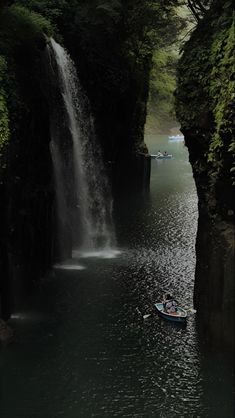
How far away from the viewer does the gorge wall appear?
1423 centimetres

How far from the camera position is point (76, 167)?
29766 millimetres

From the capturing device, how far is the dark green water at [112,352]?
13.7 m

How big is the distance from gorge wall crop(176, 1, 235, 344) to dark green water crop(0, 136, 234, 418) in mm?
1464

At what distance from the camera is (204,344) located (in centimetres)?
1592

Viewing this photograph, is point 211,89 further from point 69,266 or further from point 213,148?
point 69,266

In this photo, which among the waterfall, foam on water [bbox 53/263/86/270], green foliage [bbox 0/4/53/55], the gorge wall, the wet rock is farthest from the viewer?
the waterfall

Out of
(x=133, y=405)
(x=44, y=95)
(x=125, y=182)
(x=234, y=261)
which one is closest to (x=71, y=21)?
(x=44, y=95)

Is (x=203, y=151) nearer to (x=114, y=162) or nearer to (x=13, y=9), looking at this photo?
(x=13, y=9)

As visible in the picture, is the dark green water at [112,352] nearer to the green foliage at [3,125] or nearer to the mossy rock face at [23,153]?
the mossy rock face at [23,153]

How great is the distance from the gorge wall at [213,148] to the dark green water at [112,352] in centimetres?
146

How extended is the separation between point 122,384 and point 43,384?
2.32 meters

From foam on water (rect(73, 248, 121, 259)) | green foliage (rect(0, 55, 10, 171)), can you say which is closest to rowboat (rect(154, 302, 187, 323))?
green foliage (rect(0, 55, 10, 171))

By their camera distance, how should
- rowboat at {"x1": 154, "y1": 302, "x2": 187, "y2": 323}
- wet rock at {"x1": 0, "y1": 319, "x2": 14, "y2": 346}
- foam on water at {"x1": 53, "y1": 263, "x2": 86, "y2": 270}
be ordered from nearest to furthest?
wet rock at {"x1": 0, "y1": 319, "x2": 14, "y2": 346}, rowboat at {"x1": 154, "y1": 302, "x2": 187, "y2": 323}, foam on water at {"x1": 53, "y1": 263, "x2": 86, "y2": 270}

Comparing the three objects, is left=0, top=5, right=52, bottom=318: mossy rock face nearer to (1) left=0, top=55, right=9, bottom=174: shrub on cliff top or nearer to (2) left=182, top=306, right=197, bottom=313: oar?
(1) left=0, top=55, right=9, bottom=174: shrub on cliff top
